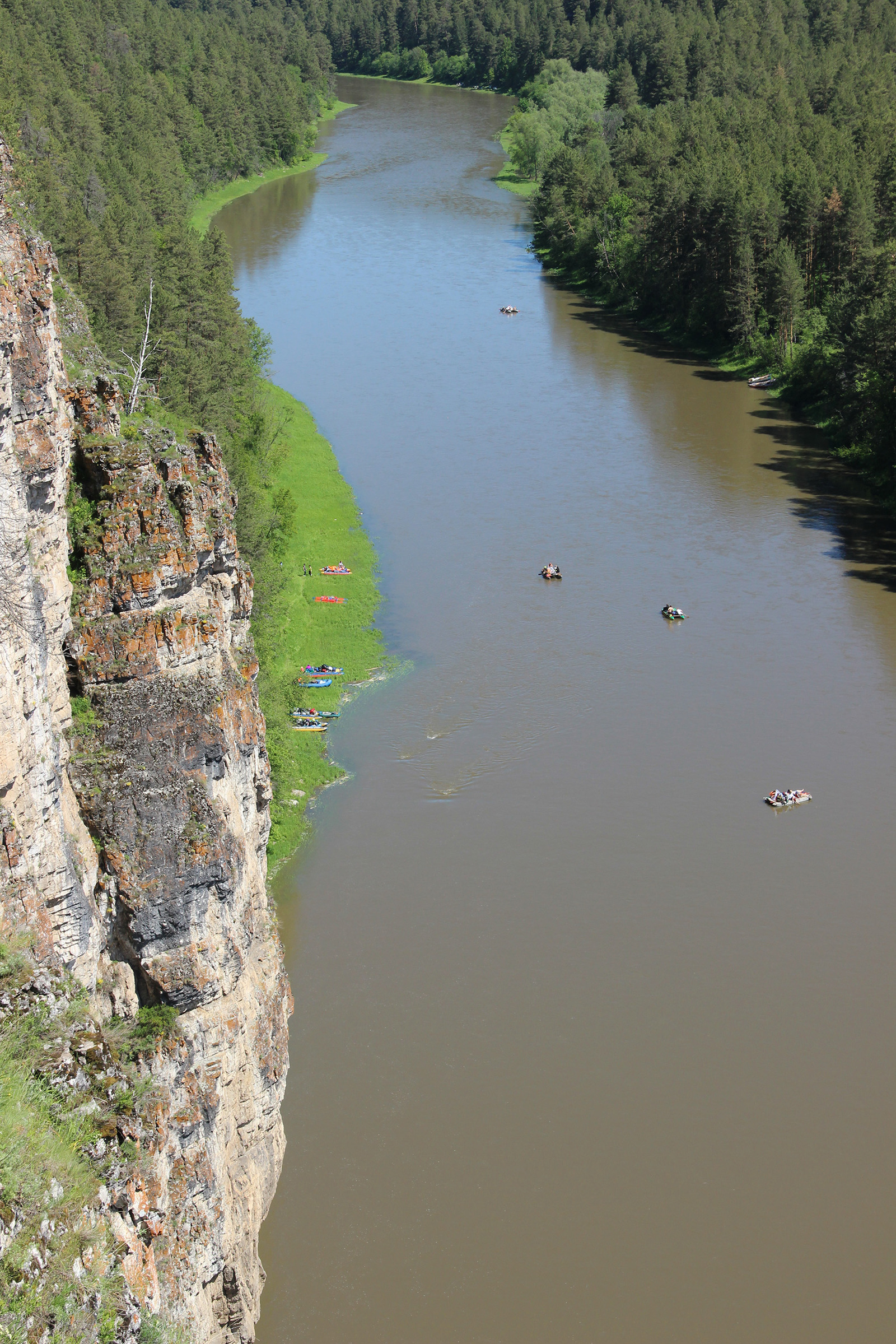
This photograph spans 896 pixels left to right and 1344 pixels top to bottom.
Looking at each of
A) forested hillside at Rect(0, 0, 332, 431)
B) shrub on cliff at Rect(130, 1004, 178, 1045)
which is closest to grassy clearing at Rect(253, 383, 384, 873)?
forested hillside at Rect(0, 0, 332, 431)

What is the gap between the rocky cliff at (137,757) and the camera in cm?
1372

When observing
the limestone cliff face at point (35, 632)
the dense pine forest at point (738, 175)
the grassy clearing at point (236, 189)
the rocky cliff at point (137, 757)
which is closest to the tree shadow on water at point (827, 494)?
the dense pine forest at point (738, 175)

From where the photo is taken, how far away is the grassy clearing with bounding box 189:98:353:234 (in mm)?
103125

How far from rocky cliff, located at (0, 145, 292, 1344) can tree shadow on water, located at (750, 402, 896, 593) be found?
3755 centimetres

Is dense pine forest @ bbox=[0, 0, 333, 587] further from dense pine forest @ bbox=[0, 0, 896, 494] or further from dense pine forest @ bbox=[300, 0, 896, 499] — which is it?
dense pine forest @ bbox=[300, 0, 896, 499]

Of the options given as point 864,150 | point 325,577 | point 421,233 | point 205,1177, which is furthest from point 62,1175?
point 421,233

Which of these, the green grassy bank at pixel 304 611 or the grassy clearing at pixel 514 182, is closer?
the green grassy bank at pixel 304 611

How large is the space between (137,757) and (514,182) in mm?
115378

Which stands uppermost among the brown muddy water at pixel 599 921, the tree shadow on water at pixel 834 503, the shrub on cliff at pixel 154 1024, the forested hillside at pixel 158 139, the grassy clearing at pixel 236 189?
the forested hillside at pixel 158 139

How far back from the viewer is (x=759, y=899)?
3167 centimetres

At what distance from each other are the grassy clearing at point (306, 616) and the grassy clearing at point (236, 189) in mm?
43671

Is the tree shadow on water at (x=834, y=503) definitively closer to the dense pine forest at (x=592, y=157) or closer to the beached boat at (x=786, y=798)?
the dense pine forest at (x=592, y=157)

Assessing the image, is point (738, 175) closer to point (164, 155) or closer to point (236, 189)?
point (164, 155)

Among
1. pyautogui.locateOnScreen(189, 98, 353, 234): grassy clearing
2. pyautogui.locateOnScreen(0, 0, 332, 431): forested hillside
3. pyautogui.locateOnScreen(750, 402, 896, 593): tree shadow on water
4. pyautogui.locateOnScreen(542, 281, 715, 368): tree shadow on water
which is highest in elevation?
pyautogui.locateOnScreen(0, 0, 332, 431): forested hillside
